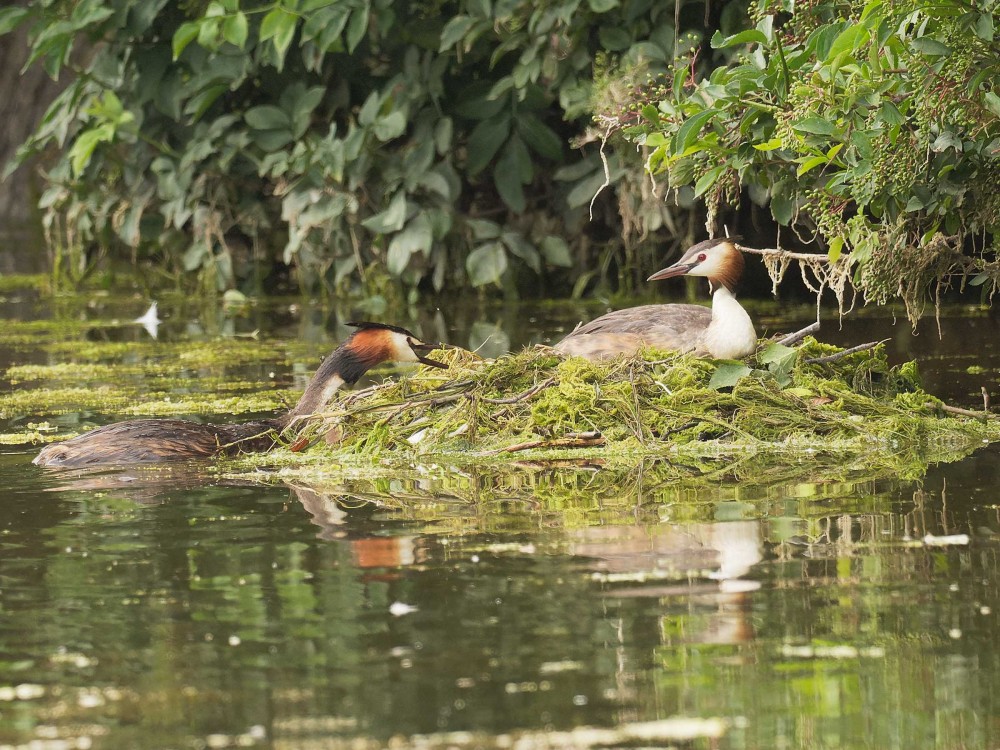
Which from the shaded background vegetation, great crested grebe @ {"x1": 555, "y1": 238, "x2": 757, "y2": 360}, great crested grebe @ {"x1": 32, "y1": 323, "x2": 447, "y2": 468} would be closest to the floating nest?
great crested grebe @ {"x1": 32, "y1": 323, "x2": 447, "y2": 468}

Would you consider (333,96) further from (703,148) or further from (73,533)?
(73,533)

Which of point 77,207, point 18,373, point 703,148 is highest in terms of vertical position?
point 77,207

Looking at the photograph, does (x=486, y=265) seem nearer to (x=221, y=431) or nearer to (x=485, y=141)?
(x=485, y=141)

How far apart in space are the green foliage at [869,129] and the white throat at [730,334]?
501mm

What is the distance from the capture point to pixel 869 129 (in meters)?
6.40

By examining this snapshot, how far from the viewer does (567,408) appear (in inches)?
269

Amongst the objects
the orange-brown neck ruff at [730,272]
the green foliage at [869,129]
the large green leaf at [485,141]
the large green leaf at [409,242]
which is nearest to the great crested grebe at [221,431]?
the orange-brown neck ruff at [730,272]

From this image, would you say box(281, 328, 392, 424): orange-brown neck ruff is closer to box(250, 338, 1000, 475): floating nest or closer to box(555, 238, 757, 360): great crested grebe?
box(250, 338, 1000, 475): floating nest

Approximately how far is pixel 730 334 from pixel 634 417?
742 mm

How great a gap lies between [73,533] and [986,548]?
275 cm

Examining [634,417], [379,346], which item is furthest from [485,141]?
[634,417]

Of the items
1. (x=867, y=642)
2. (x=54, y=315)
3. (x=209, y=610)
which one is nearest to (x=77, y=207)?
(x=54, y=315)

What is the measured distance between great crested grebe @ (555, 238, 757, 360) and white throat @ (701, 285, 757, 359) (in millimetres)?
20

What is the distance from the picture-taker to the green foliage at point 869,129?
597 cm
